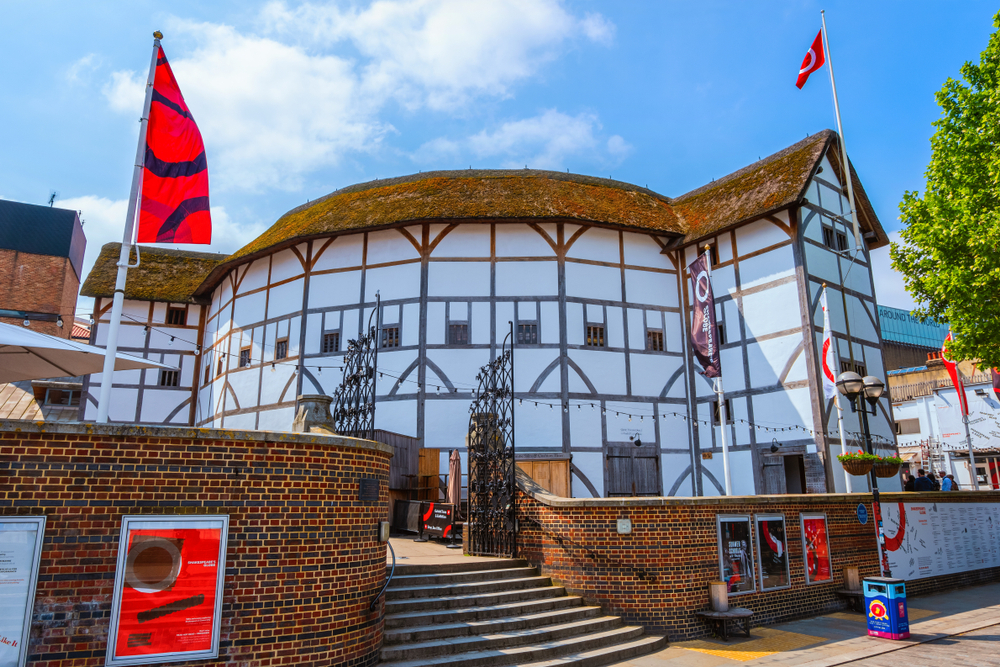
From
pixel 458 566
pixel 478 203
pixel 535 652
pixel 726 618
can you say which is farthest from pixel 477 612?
pixel 478 203

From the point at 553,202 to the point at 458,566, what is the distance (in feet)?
45.8

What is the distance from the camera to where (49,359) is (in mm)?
7793

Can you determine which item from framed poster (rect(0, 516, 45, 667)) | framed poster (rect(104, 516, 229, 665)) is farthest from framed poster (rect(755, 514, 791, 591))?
framed poster (rect(0, 516, 45, 667))

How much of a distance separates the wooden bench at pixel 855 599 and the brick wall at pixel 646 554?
4.01 ft

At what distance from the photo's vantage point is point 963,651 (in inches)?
331

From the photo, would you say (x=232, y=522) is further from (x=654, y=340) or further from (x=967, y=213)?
(x=654, y=340)

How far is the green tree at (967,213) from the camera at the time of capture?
42.5 feet

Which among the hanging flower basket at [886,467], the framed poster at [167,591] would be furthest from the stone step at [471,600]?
the hanging flower basket at [886,467]

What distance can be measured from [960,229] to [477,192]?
13.6 m

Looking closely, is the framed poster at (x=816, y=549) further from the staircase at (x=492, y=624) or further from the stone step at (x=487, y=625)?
the stone step at (x=487, y=625)

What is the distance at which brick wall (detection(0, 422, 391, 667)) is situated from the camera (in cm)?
543

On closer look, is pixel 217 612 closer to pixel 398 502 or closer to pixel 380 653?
pixel 380 653

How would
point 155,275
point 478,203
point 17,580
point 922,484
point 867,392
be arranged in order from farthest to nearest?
point 155,275 → point 478,203 → point 922,484 → point 867,392 → point 17,580

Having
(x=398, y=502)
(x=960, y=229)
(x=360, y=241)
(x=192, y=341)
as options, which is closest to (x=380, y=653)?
(x=398, y=502)
